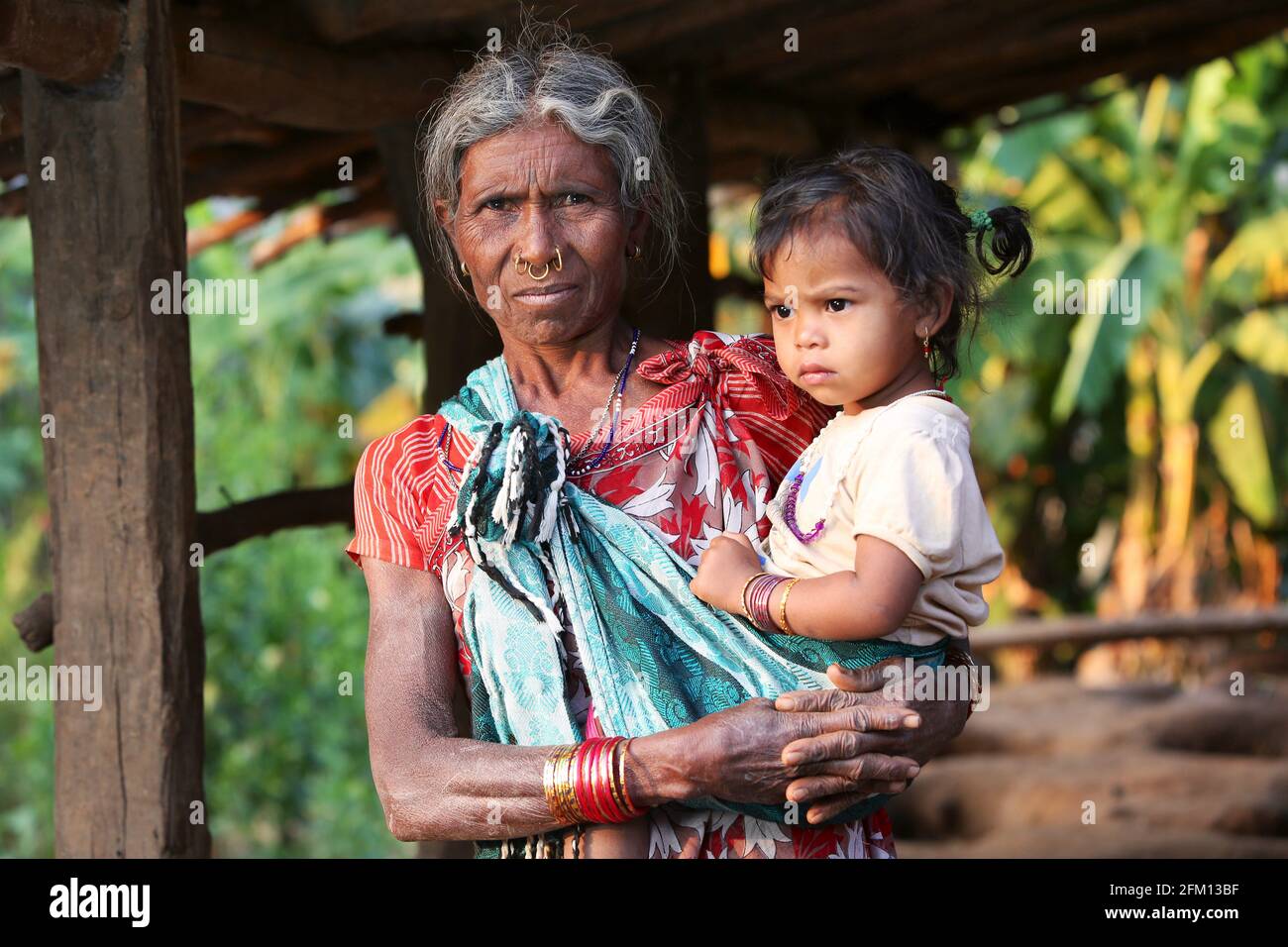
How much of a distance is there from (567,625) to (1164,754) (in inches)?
200

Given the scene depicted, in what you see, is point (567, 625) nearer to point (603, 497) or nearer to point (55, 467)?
point (603, 497)

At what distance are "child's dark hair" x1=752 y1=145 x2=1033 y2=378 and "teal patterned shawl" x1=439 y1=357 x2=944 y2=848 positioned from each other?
44 cm

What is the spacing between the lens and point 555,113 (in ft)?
7.04

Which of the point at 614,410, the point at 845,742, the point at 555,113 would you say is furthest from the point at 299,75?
the point at 845,742

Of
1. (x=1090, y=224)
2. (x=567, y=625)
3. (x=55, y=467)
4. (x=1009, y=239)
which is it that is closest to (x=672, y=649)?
(x=567, y=625)

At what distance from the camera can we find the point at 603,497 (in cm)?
216

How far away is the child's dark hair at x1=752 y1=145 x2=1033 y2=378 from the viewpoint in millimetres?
1940

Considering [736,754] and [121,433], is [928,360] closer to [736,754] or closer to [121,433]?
[736,754]

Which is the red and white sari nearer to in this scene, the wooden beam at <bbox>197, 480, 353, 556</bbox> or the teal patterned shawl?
the teal patterned shawl

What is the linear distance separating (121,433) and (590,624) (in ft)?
3.99

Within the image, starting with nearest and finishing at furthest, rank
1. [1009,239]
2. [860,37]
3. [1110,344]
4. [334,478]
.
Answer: [1009,239] < [860,37] < [1110,344] < [334,478]

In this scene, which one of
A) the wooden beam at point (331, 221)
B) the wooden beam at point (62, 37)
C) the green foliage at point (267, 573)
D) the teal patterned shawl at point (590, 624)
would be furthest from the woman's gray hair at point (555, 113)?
the green foliage at point (267, 573)

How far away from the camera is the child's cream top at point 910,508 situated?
187 cm

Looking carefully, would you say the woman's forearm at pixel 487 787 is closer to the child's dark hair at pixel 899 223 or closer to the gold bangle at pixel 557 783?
the gold bangle at pixel 557 783
